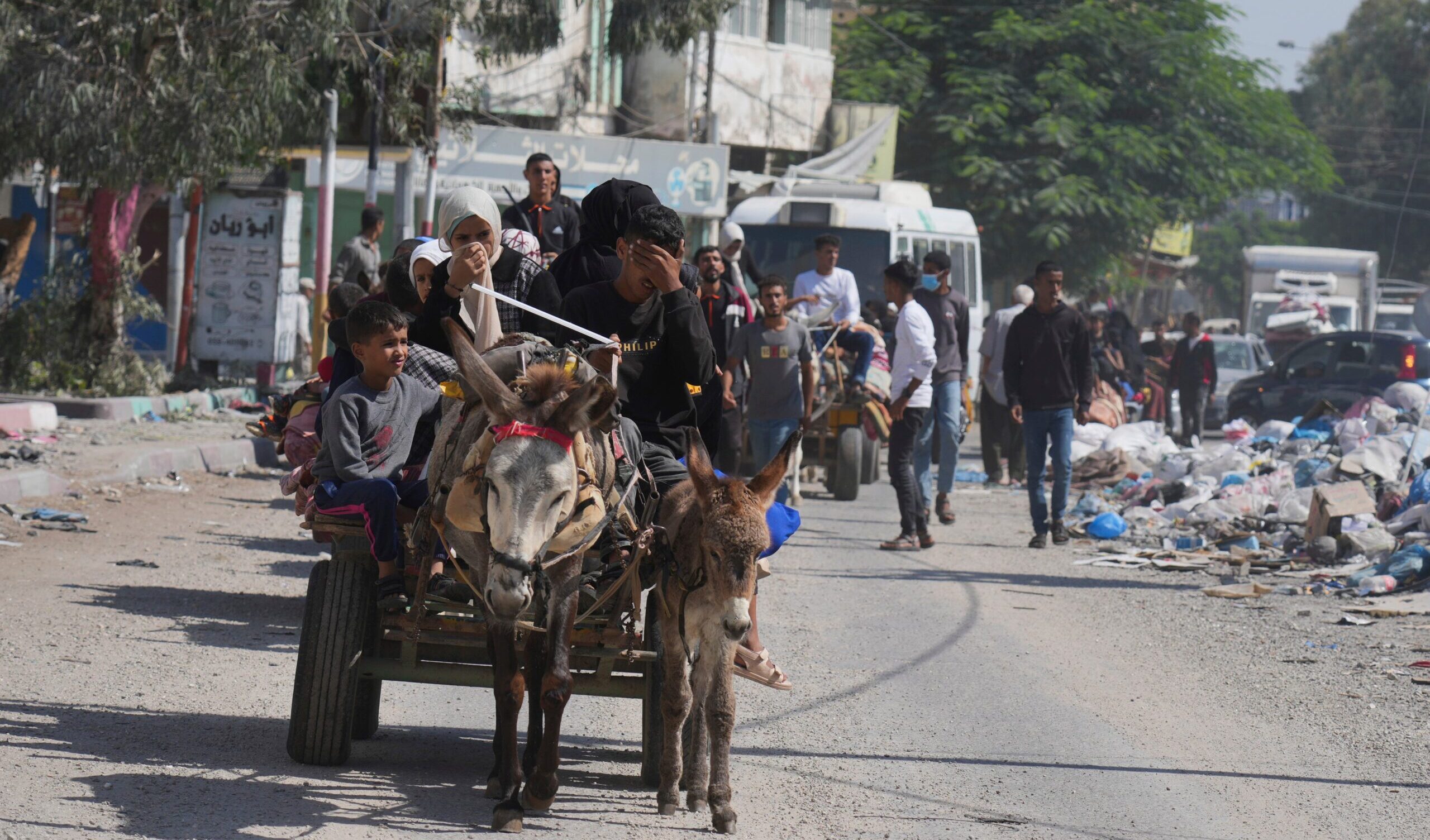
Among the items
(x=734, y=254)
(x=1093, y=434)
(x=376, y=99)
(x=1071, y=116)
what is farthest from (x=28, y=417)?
(x=1071, y=116)

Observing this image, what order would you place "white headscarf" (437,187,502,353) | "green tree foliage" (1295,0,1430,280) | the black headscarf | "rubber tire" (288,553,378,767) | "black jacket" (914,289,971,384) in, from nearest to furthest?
1. "rubber tire" (288,553,378,767)
2. "white headscarf" (437,187,502,353)
3. the black headscarf
4. "black jacket" (914,289,971,384)
5. "green tree foliage" (1295,0,1430,280)

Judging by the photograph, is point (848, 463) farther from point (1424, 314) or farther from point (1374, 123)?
point (1374, 123)

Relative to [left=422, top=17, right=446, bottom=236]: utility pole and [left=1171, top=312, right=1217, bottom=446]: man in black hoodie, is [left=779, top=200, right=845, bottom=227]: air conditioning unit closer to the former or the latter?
[left=422, top=17, right=446, bottom=236]: utility pole

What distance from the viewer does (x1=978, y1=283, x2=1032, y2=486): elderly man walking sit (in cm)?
1733

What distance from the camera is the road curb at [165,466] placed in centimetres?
1227

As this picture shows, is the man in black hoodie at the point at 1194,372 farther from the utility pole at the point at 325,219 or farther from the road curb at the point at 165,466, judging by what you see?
the road curb at the point at 165,466

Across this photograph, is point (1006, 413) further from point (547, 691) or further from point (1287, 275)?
point (1287, 275)

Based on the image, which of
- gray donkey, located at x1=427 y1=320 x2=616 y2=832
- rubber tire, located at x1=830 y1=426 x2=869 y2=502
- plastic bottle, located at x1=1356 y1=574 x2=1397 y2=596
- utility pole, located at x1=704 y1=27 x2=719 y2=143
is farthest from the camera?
utility pole, located at x1=704 y1=27 x2=719 y2=143

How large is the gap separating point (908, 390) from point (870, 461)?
14.3ft

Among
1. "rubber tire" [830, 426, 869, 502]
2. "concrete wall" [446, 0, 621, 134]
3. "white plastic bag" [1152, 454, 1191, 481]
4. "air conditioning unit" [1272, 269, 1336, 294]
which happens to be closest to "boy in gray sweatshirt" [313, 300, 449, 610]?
"rubber tire" [830, 426, 869, 502]

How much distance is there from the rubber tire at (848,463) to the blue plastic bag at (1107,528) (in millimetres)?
2289

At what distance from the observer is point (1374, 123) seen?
53.5 meters

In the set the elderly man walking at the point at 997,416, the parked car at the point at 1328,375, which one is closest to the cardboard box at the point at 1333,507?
the elderly man walking at the point at 997,416

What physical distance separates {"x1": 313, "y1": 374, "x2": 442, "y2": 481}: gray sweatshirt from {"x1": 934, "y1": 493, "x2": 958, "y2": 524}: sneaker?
8742 millimetres
